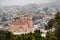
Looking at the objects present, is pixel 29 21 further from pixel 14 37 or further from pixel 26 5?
pixel 14 37

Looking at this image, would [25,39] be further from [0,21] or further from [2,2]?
[2,2]

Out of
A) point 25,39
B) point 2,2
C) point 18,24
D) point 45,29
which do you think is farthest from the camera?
point 2,2

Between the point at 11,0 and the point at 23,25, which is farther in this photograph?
the point at 11,0

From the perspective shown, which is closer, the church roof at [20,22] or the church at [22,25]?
the church at [22,25]

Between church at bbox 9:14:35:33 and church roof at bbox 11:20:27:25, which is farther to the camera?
church roof at bbox 11:20:27:25

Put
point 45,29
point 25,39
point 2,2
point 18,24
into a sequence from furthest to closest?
point 2,2 → point 18,24 → point 45,29 → point 25,39

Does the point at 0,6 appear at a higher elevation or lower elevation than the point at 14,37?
higher

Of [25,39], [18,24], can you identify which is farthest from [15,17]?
[25,39]
